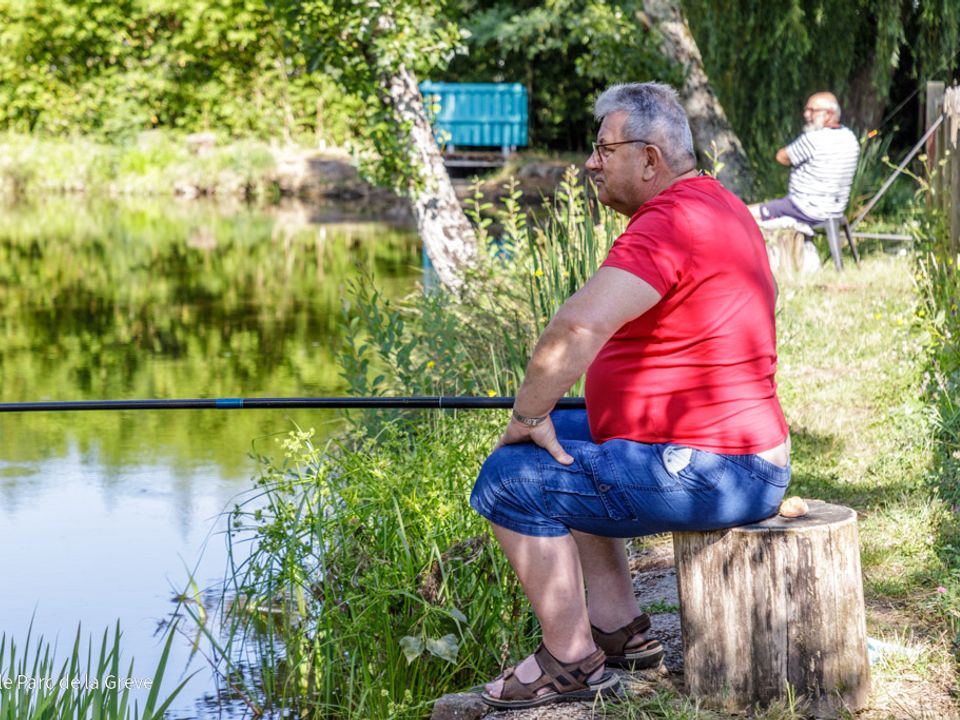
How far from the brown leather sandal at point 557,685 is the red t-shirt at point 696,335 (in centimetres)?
52

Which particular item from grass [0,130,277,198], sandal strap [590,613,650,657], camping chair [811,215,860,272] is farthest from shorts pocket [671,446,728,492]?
grass [0,130,277,198]

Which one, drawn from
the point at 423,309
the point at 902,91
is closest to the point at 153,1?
the point at 902,91

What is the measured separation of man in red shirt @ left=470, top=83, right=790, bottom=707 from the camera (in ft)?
8.79

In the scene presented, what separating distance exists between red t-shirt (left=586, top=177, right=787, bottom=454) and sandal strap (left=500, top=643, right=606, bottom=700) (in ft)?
1.68

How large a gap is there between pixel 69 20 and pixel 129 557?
2129cm

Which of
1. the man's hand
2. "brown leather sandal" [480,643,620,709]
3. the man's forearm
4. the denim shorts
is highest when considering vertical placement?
the man's forearm

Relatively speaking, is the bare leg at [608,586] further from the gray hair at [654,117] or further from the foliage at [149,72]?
the foliage at [149,72]

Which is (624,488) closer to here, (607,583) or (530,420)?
(530,420)

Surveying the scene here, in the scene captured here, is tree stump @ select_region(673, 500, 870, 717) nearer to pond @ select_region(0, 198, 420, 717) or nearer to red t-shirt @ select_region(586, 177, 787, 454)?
red t-shirt @ select_region(586, 177, 787, 454)

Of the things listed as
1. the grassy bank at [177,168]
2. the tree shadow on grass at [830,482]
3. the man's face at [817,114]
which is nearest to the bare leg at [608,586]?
the tree shadow on grass at [830,482]

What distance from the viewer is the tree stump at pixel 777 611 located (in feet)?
9.30

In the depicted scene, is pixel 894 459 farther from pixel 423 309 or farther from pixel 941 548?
pixel 423 309

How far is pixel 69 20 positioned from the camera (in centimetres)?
2473

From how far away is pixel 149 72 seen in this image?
25.2 metres
